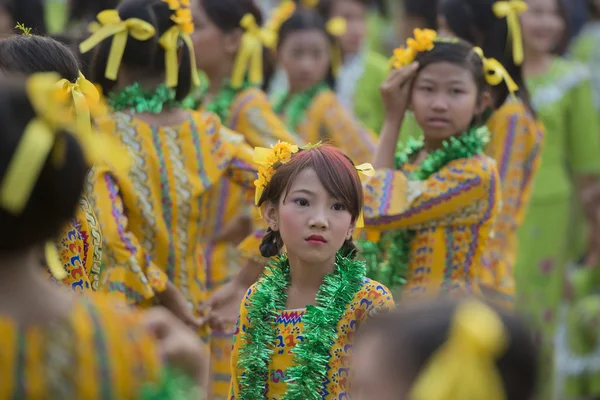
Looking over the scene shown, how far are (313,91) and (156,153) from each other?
3076 millimetres

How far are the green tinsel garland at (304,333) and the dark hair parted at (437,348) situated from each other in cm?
132

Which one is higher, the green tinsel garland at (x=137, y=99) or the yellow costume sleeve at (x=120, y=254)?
the green tinsel garland at (x=137, y=99)

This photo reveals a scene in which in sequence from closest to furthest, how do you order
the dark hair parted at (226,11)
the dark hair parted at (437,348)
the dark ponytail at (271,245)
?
the dark hair parted at (437,348), the dark ponytail at (271,245), the dark hair parted at (226,11)

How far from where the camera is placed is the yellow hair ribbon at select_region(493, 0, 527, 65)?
5.72m

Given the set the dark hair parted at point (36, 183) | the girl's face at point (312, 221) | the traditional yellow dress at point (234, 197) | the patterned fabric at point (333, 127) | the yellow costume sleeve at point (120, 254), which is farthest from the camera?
the patterned fabric at point (333, 127)

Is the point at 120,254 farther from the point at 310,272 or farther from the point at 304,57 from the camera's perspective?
the point at 304,57

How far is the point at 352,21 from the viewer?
9.56 m

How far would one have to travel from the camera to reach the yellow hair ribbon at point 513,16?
5722mm

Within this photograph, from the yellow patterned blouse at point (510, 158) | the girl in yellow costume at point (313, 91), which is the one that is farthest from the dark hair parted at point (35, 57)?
the girl in yellow costume at point (313, 91)

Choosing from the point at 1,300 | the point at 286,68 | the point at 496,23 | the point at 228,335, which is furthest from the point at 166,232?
the point at 286,68

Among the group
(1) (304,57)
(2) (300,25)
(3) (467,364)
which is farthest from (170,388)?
(2) (300,25)

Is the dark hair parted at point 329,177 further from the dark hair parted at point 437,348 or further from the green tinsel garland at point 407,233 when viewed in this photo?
the dark hair parted at point 437,348

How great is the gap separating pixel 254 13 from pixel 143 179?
94.0 inches

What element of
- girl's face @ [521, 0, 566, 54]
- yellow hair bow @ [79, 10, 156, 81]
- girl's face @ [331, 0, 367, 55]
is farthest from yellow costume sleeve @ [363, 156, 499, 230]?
girl's face @ [331, 0, 367, 55]
